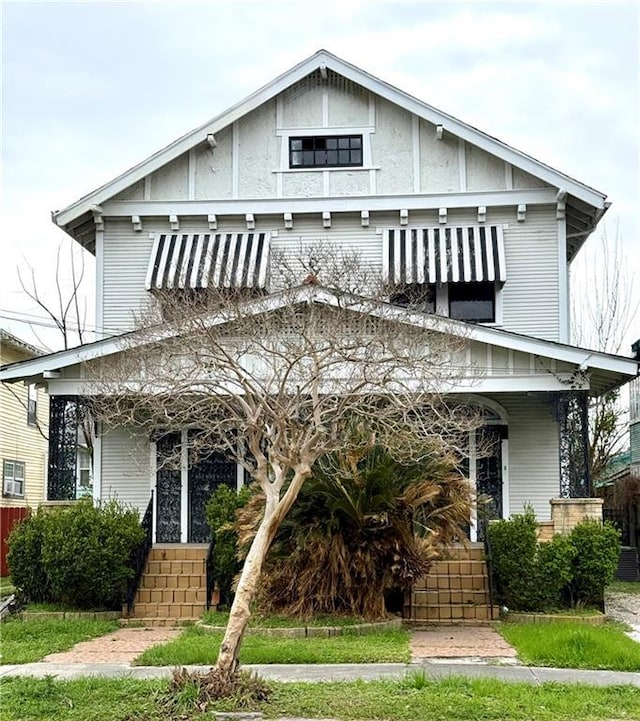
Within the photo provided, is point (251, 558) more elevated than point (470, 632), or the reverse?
point (251, 558)

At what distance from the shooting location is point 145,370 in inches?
560

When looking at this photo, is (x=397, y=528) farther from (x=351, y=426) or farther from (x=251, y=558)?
(x=251, y=558)

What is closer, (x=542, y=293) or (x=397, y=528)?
(x=397, y=528)

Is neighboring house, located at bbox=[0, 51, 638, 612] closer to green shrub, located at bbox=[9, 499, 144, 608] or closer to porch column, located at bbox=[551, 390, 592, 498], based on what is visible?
porch column, located at bbox=[551, 390, 592, 498]

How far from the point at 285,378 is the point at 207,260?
31.6 ft

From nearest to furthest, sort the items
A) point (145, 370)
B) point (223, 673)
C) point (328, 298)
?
point (223, 673) < point (145, 370) < point (328, 298)

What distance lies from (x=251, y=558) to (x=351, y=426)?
403 cm

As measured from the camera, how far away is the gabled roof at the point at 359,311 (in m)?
14.6

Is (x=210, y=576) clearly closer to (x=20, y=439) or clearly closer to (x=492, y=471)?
(x=492, y=471)

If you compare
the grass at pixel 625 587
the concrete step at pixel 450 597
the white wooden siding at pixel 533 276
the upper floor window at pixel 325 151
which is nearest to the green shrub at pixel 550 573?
the concrete step at pixel 450 597

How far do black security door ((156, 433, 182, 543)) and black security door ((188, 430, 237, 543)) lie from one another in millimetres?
275

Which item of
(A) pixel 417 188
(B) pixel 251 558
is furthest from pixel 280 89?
(B) pixel 251 558

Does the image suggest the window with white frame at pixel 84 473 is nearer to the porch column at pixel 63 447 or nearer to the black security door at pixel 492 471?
the porch column at pixel 63 447

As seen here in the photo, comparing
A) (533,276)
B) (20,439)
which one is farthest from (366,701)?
(20,439)
